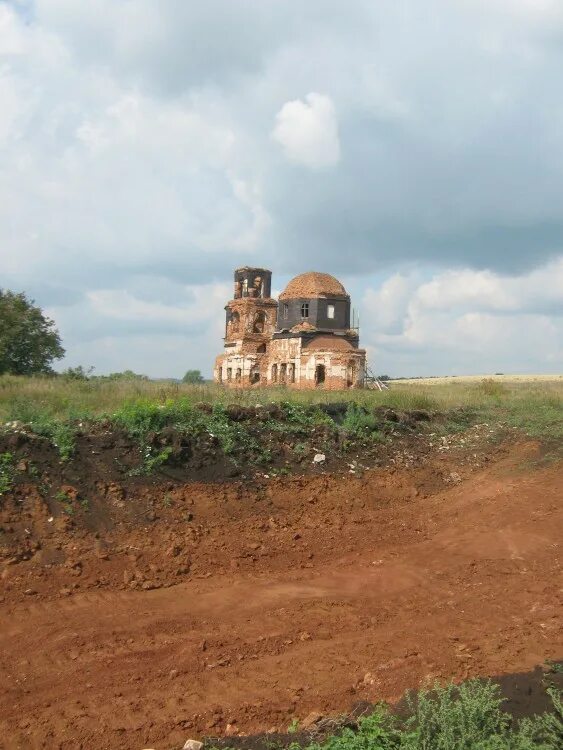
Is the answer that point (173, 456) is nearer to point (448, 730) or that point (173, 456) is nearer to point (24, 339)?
point (448, 730)

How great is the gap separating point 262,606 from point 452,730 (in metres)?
2.98

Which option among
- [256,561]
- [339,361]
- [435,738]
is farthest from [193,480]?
[339,361]

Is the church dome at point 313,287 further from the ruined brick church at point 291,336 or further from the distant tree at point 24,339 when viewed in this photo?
the distant tree at point 24,339

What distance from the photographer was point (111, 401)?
14750 millimetres

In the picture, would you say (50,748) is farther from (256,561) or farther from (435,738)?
(256,561)

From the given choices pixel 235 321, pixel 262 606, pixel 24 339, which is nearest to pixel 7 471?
pixel 262 606

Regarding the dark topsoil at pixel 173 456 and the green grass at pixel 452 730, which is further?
the dark topsoil at pixel 173 456

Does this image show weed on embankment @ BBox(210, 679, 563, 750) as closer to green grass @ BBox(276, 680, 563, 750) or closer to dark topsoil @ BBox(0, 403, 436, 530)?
green grass @ BBox(276, 680, 563, 750)

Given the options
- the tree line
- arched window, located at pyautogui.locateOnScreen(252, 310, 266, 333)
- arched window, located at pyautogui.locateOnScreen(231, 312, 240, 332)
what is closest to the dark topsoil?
the tree line

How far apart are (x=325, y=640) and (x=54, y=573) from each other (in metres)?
3.23

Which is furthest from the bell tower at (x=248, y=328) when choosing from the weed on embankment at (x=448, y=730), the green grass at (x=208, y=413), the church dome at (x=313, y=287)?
the weed on embankment at (x=448, y=730)

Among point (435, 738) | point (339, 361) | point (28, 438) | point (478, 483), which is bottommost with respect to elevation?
point (435, 738)

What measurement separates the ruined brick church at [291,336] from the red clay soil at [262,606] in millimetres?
24896

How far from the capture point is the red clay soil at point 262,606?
4820 mm
